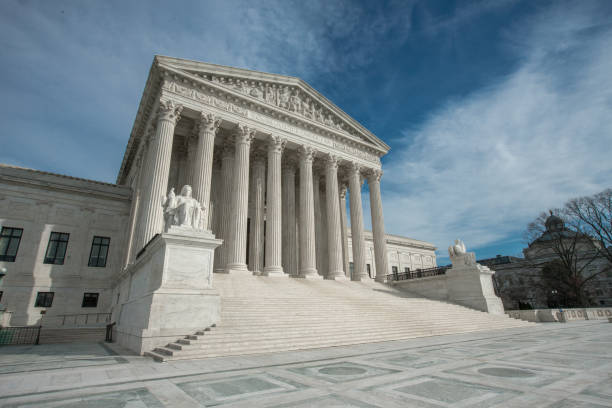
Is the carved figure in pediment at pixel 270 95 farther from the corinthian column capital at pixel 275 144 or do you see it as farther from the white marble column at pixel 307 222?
the white marble column at pixel 307 222

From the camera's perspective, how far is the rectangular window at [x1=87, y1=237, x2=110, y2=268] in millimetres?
26641

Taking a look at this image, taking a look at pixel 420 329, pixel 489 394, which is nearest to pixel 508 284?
pixel 420 329

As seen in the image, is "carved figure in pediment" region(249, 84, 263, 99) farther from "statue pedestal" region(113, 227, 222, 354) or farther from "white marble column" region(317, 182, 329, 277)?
"statue pedestal" region(113, 227, 222, 354)

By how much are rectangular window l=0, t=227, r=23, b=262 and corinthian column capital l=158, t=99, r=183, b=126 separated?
50.1 feet

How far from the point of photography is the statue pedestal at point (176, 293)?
1070 cm

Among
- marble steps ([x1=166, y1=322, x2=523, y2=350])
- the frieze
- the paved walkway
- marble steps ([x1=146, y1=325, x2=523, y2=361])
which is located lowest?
the paved walkway

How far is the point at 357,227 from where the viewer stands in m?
31.0

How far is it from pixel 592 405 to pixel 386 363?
407cm

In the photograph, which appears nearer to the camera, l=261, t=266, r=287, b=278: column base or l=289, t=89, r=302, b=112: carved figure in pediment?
l=261, t=266, r=287, b=278: column base

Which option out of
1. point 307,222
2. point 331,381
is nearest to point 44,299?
point 307,222

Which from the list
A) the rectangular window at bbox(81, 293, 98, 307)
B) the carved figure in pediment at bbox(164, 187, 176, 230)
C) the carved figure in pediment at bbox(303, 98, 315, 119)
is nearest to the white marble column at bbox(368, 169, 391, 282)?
the carved figure in pediment at bbox(303, 98, 315, 119)

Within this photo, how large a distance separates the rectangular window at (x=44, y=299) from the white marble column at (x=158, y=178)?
11.7m

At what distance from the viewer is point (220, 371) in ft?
23.4

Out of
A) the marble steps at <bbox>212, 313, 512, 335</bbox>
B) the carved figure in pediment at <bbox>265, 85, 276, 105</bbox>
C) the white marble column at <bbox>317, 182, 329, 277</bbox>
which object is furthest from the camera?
the white marble column at <bbox>317, 182, 329, 277</bbox>
